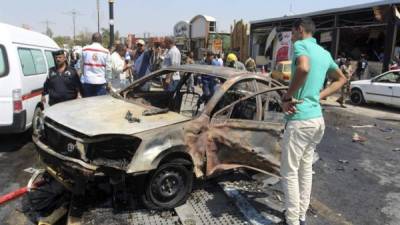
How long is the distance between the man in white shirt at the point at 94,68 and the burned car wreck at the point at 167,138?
189 cm

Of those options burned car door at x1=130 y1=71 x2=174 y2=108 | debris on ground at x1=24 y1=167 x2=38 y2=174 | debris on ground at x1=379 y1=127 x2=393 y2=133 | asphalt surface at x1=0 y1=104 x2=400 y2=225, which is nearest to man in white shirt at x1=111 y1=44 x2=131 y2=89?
asphalt surface at x1=0 y1=104 x2=400 y2=225

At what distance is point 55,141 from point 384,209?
12.3ft

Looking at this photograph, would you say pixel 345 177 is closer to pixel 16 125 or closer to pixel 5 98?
pixel 16 125

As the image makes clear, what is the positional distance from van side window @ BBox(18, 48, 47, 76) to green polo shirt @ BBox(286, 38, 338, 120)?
4917 millimetres

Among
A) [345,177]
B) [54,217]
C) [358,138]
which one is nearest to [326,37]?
[358,138]

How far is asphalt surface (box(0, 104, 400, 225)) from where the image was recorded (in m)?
4.56

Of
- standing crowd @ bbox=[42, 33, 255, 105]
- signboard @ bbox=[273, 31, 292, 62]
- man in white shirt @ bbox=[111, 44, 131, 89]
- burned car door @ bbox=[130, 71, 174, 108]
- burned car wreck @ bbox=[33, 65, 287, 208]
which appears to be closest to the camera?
burned car wreck @ bbox=[33, 65, 287, 208]

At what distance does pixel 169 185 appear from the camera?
171 inches

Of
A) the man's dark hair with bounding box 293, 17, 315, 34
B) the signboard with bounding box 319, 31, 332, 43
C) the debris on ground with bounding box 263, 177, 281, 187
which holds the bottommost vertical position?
the debris on ground with bounding box 263, 177, 281, 187

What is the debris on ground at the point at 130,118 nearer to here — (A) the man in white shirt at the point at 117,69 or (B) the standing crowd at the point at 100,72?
(B) the standing crowd at the point at 100,72

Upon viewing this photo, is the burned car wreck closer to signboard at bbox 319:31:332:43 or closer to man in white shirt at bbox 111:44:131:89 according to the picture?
man in white shirt at bbox 111:44:131:89

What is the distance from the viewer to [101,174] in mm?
3898

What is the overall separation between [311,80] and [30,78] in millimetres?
5143

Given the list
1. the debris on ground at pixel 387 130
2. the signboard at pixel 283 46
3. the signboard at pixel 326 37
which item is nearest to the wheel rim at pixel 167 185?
the debris on ground at pixel 387 130
